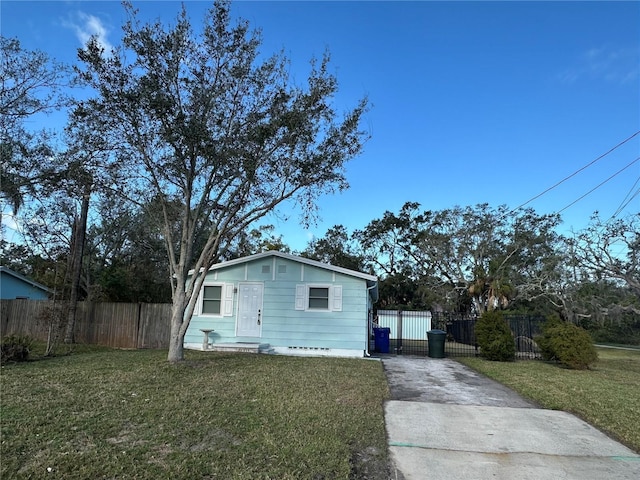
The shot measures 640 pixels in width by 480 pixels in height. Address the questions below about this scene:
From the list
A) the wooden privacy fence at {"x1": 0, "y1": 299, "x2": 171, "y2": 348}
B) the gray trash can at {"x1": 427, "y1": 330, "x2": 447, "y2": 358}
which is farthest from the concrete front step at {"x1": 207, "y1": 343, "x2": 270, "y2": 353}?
the gray trash can at {"x1": 427, "y1": 330, "x2": 447, "y2": 358}

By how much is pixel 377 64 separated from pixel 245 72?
3767 mm

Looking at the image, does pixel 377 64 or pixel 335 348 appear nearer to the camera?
pixel 377 64

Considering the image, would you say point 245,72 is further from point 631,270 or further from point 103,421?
point 631,270

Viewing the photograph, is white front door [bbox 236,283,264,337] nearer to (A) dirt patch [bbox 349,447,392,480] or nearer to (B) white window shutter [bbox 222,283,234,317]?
(B) white window shutter [bbox 222,283,234,317]

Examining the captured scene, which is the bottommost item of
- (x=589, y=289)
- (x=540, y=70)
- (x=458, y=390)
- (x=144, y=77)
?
(x=458, y=390)

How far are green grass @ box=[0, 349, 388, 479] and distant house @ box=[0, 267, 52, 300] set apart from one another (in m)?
17.0

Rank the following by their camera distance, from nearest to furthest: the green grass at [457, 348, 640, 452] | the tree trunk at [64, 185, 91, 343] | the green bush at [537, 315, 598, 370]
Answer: the green grass at [457, 348, 640, 452]
the green bush at [537, 315, 598, 370]
the tree trunk at [64, 185, 91, 343]

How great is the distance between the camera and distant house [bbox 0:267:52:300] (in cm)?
2259

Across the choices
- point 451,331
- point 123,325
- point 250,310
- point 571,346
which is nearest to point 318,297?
point 250,310

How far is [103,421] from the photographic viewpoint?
5047mm

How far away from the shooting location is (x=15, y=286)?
23359mm

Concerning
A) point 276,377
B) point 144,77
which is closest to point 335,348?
point 276,377

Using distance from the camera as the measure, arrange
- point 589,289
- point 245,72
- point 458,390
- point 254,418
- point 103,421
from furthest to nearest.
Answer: point 589,289 → point 245,72 → point 458,390 → point 254,418 → point 103,421

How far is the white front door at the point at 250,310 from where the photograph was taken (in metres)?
14.0
